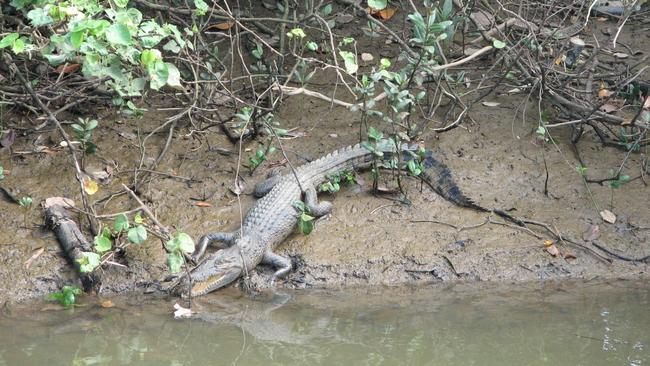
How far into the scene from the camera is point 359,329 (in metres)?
4.86

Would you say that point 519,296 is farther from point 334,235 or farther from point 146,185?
point 146,185

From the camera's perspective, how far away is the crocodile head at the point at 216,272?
5.56m

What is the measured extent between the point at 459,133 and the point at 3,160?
380cm

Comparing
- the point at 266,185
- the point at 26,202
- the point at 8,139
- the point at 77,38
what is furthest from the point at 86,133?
the point at 77,38

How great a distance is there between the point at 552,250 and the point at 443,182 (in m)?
1.03

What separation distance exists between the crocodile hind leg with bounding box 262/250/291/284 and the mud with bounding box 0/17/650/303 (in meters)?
0.07

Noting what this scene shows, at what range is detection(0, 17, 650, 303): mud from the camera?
5.76m

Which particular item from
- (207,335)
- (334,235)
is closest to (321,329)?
(207,335)

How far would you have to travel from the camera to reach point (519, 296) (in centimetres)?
543

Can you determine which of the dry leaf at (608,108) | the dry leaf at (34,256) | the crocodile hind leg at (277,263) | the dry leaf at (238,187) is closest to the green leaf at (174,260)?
the crocodile hind leg at (277,263)

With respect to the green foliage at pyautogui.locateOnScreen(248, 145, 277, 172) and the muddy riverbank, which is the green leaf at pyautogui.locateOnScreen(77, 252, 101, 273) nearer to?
the muddy riverbank

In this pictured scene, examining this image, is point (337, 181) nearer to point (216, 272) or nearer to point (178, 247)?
point (216, 272)

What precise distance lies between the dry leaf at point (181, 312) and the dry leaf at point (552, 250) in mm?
2614

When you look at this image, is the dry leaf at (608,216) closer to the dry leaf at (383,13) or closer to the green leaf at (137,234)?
the dry leaf at (383,13)
